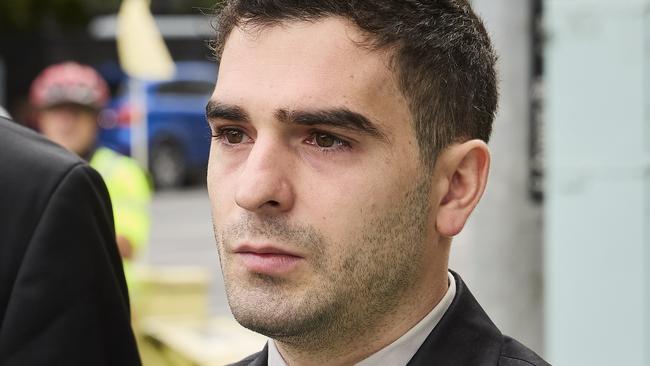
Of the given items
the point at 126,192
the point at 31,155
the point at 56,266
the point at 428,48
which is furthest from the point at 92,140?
the point at 428,48

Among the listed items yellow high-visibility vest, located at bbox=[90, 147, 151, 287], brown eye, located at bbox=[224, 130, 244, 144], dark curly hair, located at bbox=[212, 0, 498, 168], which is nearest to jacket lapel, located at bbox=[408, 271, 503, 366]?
dark curly hair, located at bbox=[212, 0, 498, 168]

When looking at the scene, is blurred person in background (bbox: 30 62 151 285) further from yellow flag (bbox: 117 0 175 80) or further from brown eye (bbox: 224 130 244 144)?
brown eye (bbox: 224 130 244 144)

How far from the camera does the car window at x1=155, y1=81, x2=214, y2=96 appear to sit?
888 inches

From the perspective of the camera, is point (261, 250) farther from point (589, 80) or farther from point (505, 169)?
point (505, 169)

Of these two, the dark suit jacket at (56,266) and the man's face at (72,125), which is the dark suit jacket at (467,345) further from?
the man's face at (72,125)

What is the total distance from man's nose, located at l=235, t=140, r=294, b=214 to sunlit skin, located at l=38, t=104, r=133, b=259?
459 cm

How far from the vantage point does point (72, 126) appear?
6.43m

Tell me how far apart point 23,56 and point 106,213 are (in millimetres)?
26579

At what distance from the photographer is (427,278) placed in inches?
75.2

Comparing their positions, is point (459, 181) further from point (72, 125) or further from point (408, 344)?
point (72, 125)

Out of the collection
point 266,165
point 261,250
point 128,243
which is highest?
point 266,165

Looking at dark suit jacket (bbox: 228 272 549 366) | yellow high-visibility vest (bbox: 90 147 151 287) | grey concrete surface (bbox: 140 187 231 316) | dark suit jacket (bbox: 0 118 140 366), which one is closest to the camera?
dark suit jacket (bbox: 228 272 549 366)

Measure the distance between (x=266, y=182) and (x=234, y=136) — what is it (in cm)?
17

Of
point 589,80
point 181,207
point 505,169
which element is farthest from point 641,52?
point 181,207
